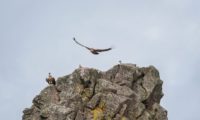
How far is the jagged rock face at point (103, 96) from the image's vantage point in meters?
120

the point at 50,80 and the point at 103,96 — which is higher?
the point at 50,80

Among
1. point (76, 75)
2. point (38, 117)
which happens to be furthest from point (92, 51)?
point (38, 117)

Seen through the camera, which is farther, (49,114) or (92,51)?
(92,51)

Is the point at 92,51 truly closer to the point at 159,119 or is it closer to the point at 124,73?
the point at 124,73

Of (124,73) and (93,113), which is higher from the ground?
(124,73)

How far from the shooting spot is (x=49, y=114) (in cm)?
11944

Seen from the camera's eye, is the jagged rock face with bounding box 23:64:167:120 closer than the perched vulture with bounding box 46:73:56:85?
Yes

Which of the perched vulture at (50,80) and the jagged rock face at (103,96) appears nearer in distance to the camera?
the jagged rock face at (103,96)

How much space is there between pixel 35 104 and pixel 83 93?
7.87 metres

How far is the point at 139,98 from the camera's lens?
414 ft

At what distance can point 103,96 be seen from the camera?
12231 cm

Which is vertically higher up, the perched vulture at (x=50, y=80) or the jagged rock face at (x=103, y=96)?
the perched vulture at (x=50, y=80)

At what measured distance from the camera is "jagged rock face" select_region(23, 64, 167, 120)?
120312mm

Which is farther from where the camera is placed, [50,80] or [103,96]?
[50,80]
